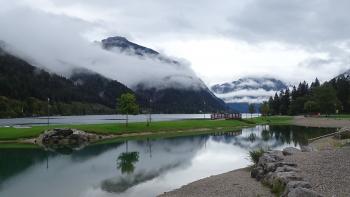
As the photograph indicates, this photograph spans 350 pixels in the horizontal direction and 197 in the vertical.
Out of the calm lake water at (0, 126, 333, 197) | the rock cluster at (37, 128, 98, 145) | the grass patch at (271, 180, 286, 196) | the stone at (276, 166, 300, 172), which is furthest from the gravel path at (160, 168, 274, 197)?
the rock cluster at (37, 128, 98, 145)

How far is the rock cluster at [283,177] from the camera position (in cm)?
2052

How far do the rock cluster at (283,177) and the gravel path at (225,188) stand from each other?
0.70 meters

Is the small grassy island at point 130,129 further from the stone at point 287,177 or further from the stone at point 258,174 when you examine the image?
the stone at point 287,177

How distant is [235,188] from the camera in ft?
102

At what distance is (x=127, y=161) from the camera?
55.8 m

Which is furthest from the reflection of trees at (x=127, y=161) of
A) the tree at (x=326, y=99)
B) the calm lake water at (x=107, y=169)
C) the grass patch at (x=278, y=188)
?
the tree at (x=326, y=99)

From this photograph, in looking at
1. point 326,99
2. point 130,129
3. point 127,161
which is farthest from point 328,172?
point 326,99

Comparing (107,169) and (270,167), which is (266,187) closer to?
(270,167)

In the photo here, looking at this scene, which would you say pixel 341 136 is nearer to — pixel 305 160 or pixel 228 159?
pixel 228 159

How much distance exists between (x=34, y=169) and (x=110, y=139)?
4162cm

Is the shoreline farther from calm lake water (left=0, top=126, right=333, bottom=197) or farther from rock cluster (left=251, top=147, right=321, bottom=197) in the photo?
calm lake water (left=0, top=126, right=333, bottom=197)

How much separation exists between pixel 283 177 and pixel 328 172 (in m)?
4.09

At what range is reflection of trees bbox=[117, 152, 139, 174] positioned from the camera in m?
47.6

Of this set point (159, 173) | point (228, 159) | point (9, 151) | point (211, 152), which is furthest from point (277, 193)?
point (9, 151)
